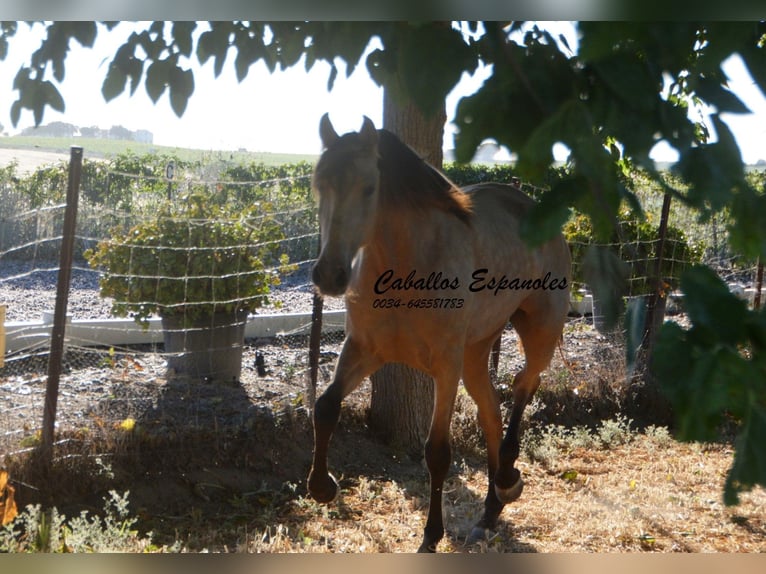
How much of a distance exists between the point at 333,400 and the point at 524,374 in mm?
1096

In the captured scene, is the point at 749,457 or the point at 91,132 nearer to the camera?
the point at 749,457

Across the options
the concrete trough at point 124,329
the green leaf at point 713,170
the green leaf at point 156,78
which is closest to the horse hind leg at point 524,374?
the concrete trough at point 124,329

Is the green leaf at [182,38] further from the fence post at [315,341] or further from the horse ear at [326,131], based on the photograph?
the fence post at [315,341]

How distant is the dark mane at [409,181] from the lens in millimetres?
2570

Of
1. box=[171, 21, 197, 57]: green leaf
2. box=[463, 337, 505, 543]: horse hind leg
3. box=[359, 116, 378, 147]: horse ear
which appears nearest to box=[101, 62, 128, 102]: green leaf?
box=[171, 21, 197, 57]: green leaf

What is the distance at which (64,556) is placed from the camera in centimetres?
245

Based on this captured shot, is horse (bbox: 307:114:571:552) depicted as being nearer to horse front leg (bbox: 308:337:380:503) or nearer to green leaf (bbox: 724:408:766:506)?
horse front leg (bbox: 308:337:380:503)

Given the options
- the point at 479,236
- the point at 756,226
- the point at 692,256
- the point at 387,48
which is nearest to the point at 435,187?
the point at 479,236

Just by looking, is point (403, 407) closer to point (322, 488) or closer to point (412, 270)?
point (322, 488)

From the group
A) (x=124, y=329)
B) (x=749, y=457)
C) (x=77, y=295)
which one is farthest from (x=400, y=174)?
(x=77, y=295)

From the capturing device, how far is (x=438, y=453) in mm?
2893

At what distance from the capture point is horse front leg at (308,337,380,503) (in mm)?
2824

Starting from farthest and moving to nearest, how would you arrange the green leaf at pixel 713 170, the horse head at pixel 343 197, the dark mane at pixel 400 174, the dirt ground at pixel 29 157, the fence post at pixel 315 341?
the fence post at pixel 315 341 < the dirt ground at pixel 29 157 < the dark mane at pixel 400 174 < the horse head at pixel 343 197 < the green leaf at pixel 713 170

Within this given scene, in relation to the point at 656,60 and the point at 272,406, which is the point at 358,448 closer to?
the point at 272,406
